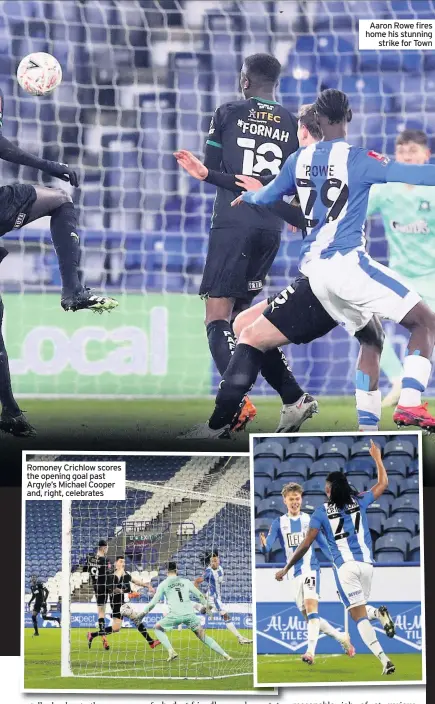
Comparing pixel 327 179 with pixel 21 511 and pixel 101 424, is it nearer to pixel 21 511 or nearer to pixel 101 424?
pixel 101 424

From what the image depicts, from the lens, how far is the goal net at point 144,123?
14.7ft

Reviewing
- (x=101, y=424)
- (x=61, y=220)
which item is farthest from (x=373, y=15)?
(x=101, y=424)

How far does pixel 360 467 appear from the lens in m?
4.22

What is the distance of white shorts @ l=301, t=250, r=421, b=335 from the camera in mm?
4270

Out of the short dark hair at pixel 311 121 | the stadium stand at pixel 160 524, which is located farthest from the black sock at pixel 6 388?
the short dark hair at pixel 311 121

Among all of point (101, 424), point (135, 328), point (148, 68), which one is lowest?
point (101, 424)

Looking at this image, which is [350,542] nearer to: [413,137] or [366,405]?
[366,405]

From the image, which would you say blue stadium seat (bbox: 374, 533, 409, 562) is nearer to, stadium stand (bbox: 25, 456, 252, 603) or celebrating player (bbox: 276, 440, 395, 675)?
celebrating player (bbox: 276, 440, 395, 675)

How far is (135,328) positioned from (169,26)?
121 centimetres

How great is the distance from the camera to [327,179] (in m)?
4.25

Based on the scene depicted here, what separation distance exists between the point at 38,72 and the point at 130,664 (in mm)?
2330

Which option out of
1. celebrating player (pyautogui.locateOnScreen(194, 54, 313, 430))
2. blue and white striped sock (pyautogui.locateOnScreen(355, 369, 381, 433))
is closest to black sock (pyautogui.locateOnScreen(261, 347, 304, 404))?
celebrating player (pyautogui.locateOnScreen(194, 54, 313, 430))

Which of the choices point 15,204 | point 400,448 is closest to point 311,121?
point 15,204

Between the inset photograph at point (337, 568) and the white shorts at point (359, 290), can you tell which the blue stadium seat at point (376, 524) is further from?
the white shorts at point (359, 290)
